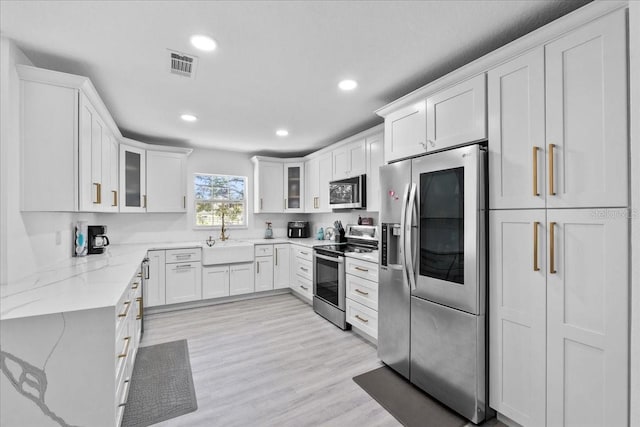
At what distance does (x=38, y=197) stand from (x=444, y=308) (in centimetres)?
290

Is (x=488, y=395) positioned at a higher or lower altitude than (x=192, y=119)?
lower

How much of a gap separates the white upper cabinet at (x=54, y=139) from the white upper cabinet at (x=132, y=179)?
5.63ft

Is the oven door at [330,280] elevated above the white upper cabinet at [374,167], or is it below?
below

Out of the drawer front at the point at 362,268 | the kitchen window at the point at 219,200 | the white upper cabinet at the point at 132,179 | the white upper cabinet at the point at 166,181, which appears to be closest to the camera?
the drawer front at the point at 362,268

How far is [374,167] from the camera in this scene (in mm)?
3447

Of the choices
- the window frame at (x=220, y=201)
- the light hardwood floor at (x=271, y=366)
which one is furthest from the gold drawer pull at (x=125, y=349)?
the window frame at (x=220, y=201)

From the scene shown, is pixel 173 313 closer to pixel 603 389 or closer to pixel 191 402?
pixel 191 402

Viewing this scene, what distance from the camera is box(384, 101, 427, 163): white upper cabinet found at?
2341 millimetres

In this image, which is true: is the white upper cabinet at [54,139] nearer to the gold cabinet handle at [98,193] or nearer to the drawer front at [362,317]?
the gold cabinet handle at [98,193]

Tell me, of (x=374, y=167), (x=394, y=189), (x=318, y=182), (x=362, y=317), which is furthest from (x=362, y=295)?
(x=318, y=182)

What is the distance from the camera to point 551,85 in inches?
63.4

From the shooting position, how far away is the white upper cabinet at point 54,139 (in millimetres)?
1969

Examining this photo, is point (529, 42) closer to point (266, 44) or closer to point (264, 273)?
point (266, 44)

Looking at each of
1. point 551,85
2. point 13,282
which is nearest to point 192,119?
point 13,282
